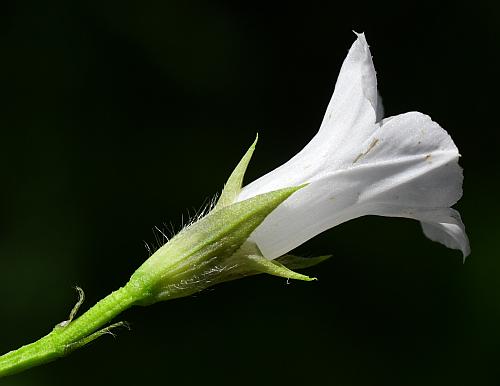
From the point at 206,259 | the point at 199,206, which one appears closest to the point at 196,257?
the point at 206,259

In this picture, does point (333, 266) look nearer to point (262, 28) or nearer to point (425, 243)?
point (425, 243)

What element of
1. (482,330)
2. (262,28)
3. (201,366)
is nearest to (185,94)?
(262,28)

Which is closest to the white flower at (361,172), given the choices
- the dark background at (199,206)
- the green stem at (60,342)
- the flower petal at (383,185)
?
the flower petal at (383,185)

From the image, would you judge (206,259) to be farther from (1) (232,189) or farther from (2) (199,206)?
(2) (199,206)

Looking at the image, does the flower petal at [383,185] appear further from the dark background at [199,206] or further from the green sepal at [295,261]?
the dark background at [199,206]

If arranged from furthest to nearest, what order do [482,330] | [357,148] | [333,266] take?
1. [333,266]
2. [482,330]
3. [357,148]

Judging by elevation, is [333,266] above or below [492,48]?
below
